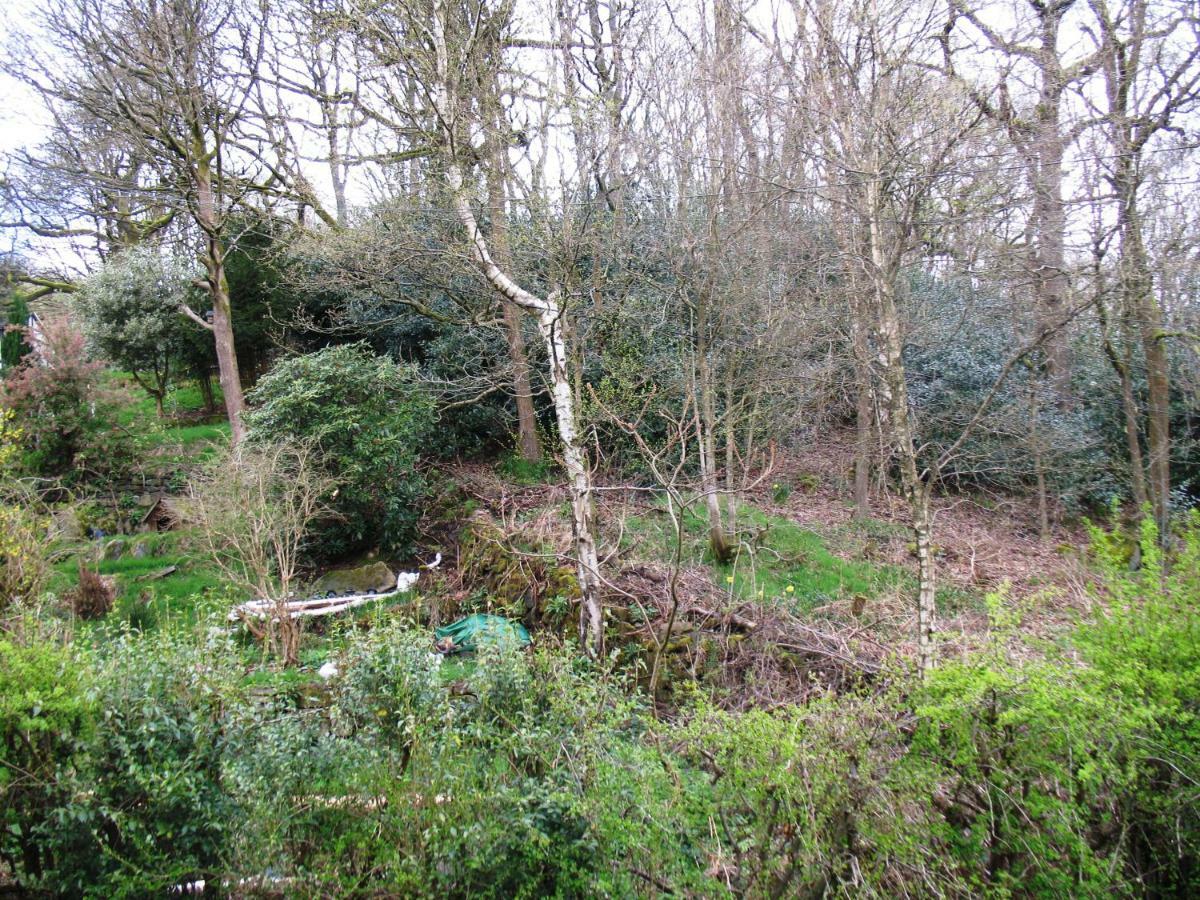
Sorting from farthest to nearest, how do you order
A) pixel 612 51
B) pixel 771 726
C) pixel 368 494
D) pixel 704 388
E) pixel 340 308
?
pixel 340 308, pixel 612 51, pixel 368 494, pixel 704 388, pixel 771 726

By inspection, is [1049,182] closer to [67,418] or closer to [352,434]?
[352,434]

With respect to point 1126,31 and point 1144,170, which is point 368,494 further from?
point 1126,31

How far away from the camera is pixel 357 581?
363 inches

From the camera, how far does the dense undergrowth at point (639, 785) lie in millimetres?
2604

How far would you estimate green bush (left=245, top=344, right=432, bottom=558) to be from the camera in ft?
31.6

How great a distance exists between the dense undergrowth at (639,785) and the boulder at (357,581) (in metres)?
5.79

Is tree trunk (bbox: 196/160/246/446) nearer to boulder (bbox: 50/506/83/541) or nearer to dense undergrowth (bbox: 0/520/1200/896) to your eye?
boulder (bbox: 50/506/83/541)

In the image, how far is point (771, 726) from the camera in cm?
293

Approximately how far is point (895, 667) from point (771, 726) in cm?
86

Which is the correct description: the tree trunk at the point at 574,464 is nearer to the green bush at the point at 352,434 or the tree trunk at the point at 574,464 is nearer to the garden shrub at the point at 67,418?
the green bush at the point at 352,434

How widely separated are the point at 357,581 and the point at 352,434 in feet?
7.06

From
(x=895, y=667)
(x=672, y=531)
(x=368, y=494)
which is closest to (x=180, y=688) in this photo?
(x=895, y=667)

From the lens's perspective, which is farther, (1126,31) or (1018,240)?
(1018,240)

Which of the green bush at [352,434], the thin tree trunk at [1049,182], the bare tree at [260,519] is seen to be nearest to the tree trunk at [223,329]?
the green bush at [352,434]
